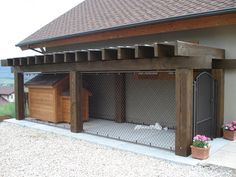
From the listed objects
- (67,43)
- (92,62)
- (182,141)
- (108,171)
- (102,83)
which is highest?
(67,43)

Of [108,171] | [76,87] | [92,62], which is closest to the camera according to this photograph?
[108,171]

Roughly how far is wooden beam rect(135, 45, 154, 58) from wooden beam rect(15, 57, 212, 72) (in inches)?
5.9

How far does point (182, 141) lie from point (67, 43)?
6285mm

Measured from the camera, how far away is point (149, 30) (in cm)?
764

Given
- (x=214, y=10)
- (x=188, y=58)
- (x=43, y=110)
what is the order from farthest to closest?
1. (x=43, y=110)
2. (x=214, y=10)
3. (x=188, y=58)

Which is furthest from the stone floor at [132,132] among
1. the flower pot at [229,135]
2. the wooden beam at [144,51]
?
the wooden beam at [144,51]

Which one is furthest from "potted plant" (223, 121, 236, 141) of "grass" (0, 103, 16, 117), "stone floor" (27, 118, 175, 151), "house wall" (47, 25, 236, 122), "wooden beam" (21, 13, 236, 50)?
"grass" (0, 103, 16, 117)

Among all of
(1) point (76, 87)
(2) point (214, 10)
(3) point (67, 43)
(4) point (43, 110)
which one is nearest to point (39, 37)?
(3) point (67, 43)

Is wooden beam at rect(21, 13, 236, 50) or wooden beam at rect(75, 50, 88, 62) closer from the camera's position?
wooden beam at rect(21, 13, 236, 50)

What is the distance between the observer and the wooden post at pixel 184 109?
219 inches

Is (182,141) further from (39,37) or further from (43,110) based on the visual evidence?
(39,37)

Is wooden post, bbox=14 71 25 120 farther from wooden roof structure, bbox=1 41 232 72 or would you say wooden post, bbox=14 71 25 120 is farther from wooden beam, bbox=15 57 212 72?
wooden beam, bbox=15 57 212 72

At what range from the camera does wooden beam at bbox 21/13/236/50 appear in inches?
248

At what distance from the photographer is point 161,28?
738cm
